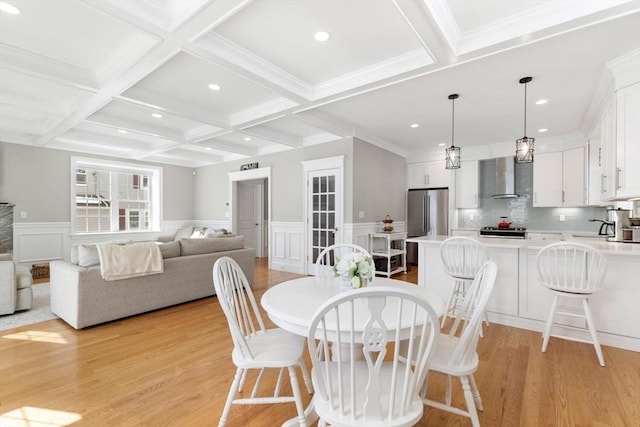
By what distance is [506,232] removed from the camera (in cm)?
565

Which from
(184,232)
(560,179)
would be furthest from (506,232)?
(184,232)

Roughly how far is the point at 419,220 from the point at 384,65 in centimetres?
420

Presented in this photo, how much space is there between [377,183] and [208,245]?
325 centimetres

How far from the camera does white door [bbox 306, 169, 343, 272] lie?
5316mm

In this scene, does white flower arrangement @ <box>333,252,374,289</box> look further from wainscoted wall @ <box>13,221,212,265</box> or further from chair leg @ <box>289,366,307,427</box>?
wainscoted wall @ <box>13,221,212,265</box>

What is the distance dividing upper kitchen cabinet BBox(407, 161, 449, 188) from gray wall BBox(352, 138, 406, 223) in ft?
0.56

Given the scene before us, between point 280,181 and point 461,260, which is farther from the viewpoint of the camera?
point 280,181

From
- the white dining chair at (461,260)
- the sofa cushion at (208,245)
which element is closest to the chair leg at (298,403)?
the white dining chair at (461,260)

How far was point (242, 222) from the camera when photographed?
762 centimetres

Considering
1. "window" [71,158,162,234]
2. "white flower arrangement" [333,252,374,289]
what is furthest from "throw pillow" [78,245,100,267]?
"window" [71,158,162,234]

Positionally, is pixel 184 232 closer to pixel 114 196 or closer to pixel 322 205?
pixel 114 196

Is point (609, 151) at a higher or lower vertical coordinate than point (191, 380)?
higher

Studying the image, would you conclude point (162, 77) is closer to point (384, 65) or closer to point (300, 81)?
point (300, 81)

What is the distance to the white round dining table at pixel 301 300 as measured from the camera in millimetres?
1417
